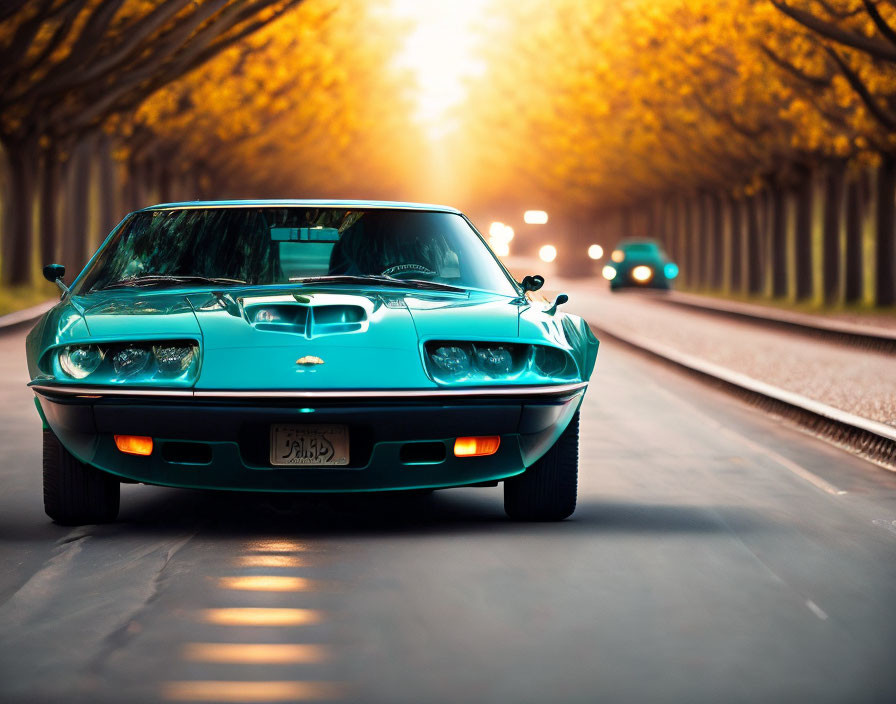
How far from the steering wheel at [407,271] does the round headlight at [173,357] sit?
4.45 feet

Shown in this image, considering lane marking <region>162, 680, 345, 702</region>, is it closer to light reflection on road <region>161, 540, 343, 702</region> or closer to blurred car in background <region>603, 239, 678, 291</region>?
light reflection on road <region>161, 540, 343, 702</region>

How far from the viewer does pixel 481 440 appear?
6.46 m

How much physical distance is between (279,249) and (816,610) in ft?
10.7

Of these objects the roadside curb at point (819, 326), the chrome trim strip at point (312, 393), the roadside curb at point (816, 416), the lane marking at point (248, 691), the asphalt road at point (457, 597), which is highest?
the chrome trim strip at point (312, 393)

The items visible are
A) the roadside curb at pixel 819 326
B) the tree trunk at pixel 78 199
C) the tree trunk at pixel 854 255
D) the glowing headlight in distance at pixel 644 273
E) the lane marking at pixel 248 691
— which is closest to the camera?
the lane marking at pixel 248 691

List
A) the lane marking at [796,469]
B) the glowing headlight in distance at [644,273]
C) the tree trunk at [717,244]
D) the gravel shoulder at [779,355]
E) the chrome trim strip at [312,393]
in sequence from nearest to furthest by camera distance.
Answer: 1. the chrome trim strip at [312,393]
2. the lane marking at [796,469]
3. the gravel shoulder at [779,355]
4. the glowing headlight in distance at [644,273]
5. the tree trunk at [717,244]

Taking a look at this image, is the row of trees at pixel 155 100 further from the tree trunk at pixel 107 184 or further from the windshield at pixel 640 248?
the windshield at pixel 640 248

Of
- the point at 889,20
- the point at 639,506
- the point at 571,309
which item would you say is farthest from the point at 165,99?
the point at 639,506

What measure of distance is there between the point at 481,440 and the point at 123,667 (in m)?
2.25

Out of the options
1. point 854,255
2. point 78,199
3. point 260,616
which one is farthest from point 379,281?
point 78,199

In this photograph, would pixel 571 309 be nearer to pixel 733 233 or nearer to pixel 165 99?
pixel 165 99

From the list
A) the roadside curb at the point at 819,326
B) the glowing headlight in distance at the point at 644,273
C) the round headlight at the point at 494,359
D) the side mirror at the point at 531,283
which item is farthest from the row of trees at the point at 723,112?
the round headlight at the point at 494,359

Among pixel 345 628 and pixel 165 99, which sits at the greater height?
pixel 165 99

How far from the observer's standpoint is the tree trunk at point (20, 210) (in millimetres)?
31328
